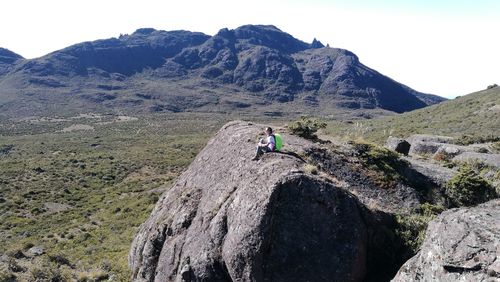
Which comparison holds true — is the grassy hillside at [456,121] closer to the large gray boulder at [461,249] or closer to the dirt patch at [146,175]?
the dirt patch at [146,175]

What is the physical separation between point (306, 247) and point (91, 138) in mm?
111030

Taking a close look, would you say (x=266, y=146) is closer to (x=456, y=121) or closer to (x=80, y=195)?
(x=80, y=195)

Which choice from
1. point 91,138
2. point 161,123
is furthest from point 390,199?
point 161,123

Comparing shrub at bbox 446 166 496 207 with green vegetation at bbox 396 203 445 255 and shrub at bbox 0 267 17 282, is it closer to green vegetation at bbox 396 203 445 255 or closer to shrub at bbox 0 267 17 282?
green vegetation at bbox 396 203 445 255

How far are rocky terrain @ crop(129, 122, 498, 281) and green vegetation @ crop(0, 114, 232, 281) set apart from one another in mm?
6598

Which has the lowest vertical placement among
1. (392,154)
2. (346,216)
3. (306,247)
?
(306,247)

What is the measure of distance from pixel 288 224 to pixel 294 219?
0.23 meters

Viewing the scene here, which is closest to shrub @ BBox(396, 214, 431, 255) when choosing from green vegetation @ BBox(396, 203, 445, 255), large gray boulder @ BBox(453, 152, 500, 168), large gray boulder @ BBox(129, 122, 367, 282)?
green vegetation @ BBox(396, 203, 445, 255)

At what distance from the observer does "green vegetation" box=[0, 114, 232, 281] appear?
2541 centimetres

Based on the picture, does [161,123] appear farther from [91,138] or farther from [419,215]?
[419,215]

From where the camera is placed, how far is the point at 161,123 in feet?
498

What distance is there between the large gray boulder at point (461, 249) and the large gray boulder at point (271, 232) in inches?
80.0

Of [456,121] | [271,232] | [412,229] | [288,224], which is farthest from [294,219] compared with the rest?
[456,121]

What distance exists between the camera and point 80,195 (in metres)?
52.5
